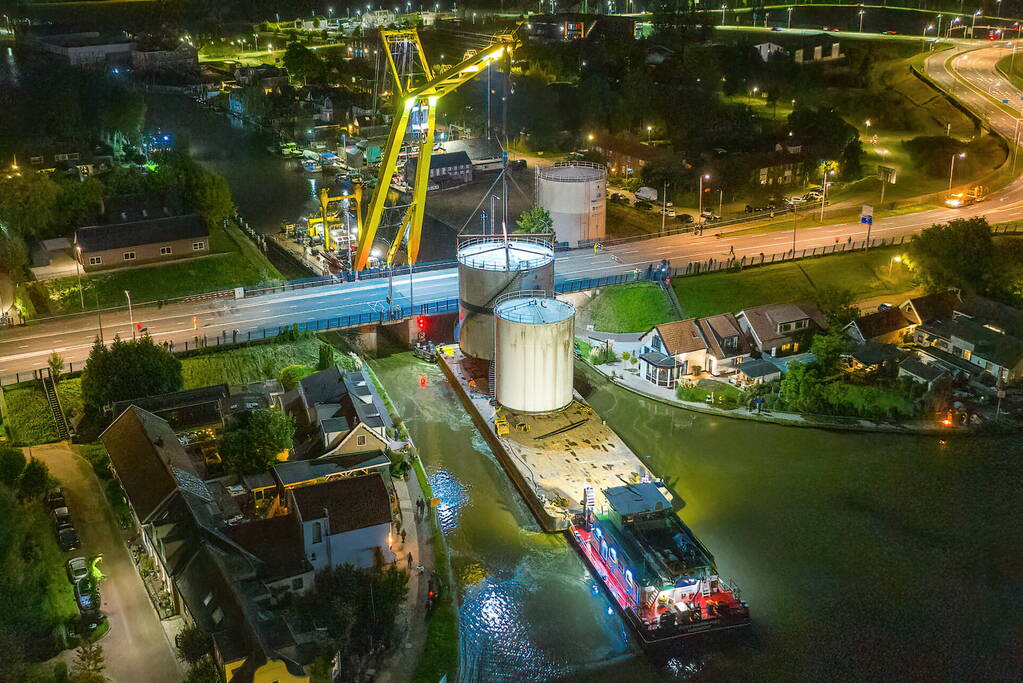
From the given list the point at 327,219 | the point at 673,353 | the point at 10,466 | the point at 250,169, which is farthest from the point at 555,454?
the point at 250,169

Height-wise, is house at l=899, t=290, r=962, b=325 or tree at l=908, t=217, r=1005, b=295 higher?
tree at l=908, t=217, r=1005, b=295

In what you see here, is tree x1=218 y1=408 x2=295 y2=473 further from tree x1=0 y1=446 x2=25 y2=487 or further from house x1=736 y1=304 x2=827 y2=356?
house x1=736 y1=304 x2=827 y2=356

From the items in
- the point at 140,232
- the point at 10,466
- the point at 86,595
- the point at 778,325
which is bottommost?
the point at 86,595

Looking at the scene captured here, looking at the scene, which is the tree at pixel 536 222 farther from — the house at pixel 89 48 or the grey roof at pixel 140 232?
the house at pixel 89 48

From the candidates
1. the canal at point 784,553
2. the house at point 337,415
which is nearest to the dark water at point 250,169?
the house at point 337,415

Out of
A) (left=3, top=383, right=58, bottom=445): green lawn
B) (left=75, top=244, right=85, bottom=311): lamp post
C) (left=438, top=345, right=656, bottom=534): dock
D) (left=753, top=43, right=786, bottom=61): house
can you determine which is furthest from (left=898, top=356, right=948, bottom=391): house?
(left=753, top=43, right=786, bottom=61): house

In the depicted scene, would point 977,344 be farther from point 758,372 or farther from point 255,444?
point 255,444
